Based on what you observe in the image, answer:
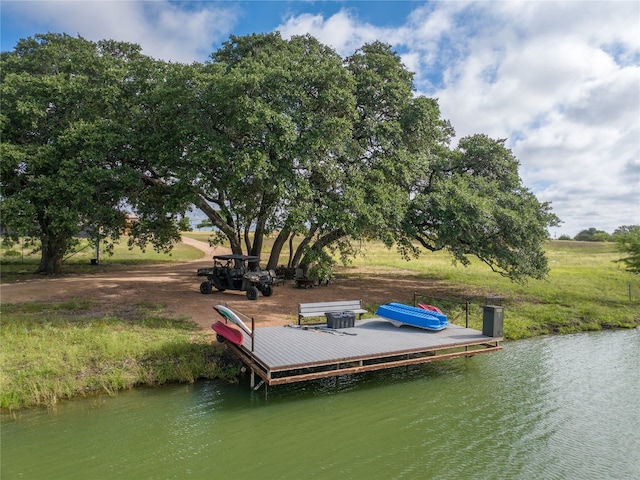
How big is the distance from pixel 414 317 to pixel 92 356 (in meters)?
9.52

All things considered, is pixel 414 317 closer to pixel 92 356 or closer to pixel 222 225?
pixel 92 356

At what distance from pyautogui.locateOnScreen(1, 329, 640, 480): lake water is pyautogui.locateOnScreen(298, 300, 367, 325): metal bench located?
114 inches

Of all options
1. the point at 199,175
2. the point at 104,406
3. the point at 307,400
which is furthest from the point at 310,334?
the point at 199,175

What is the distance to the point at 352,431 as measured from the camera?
8961 millimetres

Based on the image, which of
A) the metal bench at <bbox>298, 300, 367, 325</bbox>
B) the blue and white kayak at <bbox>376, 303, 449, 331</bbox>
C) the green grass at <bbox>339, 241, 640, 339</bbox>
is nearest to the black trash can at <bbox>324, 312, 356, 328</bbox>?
the metal bench at <bbox>298, 300, 367, 325</bbox>

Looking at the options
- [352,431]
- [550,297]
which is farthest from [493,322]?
[550,297]

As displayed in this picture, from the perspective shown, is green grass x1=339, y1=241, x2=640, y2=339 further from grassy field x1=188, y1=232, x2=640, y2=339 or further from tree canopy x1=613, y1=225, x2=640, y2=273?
tree canopy x1=613, y1=225, x2=640, y2=273

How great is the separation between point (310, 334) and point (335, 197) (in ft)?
22.8

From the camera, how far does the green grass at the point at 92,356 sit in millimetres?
10414

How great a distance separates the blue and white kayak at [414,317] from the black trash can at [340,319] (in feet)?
4.33

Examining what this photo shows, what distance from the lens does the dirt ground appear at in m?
16.9

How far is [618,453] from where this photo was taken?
8.24 meters

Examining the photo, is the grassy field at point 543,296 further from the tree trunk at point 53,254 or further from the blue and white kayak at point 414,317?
the tree trunk at point 53,254

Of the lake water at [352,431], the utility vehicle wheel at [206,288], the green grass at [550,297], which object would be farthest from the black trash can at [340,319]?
the utility vehicle wheel at [206,288]
